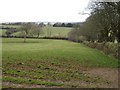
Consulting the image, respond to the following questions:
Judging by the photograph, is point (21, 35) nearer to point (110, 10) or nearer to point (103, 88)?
point (110, 10)

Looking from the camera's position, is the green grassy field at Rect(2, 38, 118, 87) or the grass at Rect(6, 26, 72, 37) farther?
the grass at Rect(6, 26, 72, 37)

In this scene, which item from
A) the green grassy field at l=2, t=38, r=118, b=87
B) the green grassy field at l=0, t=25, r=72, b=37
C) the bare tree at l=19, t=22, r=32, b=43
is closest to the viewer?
the green grassy field at l=2, t=38, r=118, b=87

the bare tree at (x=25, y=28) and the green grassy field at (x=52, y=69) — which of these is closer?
the green grassy field at (x=52, y=69)

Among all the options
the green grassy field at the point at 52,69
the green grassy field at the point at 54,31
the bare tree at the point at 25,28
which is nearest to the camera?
the green grassy field at the point at 52,69

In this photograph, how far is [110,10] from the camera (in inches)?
1053

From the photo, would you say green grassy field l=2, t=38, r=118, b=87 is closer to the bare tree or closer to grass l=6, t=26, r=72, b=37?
the bare tree

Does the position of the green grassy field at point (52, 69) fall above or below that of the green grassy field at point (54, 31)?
below

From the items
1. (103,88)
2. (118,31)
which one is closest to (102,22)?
(118,31)

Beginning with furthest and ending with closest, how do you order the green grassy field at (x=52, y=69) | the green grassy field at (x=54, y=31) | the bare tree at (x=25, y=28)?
1. the green grassy field at (x=54, y=31)
2. the bare tree at (x=25, y=28)
3. the green grassy field at (x=52, y=69)

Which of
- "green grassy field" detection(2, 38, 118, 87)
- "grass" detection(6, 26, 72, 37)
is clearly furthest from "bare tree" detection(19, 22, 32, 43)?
"green grassy field" detection(2, 38, 118, 87)

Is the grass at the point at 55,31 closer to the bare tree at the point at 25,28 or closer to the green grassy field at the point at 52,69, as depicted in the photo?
the bare tree at the point at 25,28

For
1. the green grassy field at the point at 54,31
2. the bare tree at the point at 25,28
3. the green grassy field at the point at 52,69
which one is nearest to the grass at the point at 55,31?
the green grassy field at the point at 54,31

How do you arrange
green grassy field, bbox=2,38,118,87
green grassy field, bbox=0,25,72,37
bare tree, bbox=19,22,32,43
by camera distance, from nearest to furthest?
1. green grassy field, bbox=2,38,118,87
2. bare tree, bbox=19,22,32,43
3. green grassy field, bbox=0,25,72,37

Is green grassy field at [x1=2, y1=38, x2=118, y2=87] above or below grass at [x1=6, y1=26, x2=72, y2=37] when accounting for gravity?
below
